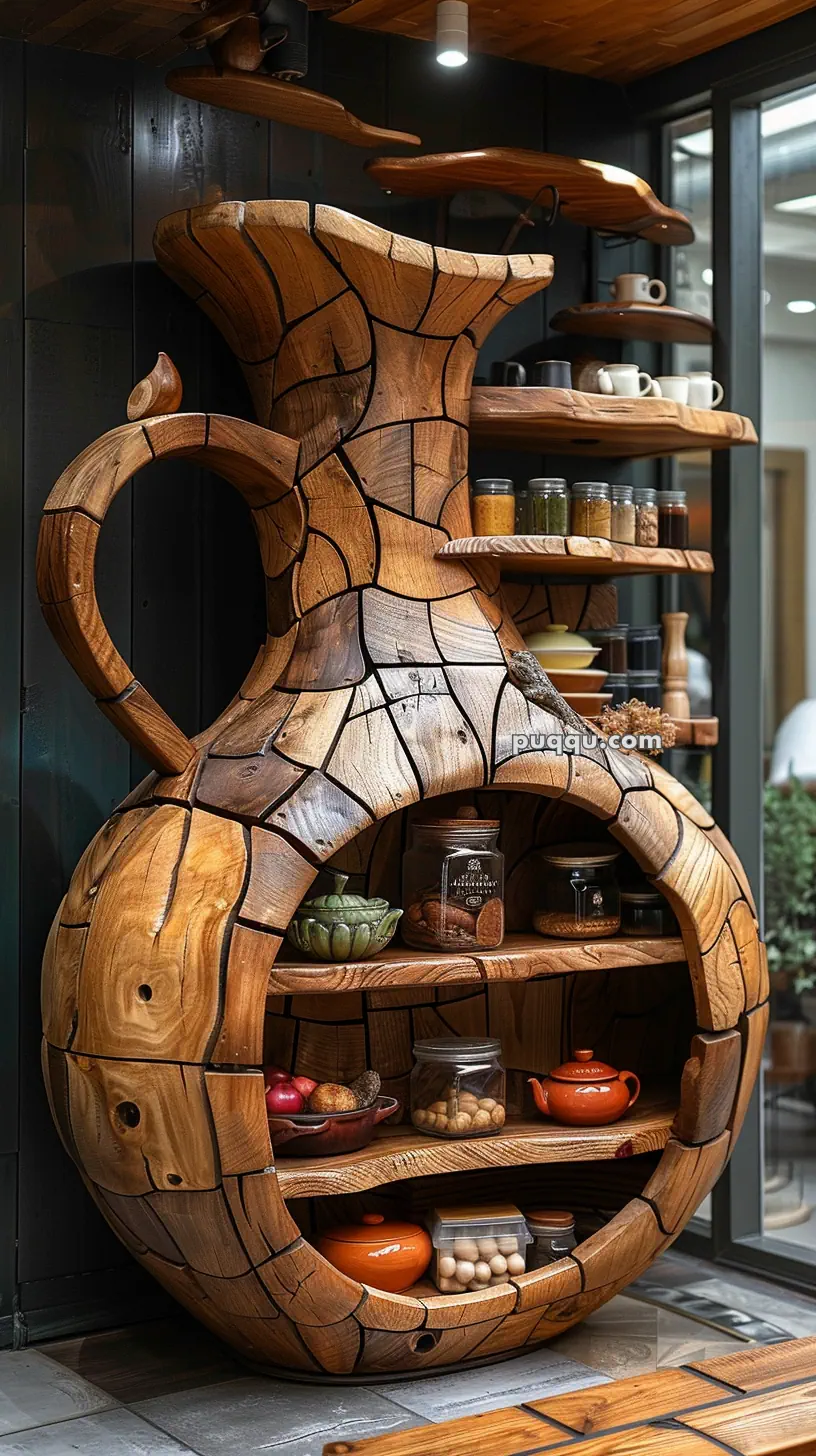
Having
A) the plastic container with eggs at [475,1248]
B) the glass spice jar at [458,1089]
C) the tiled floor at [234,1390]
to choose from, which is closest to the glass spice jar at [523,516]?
the glass spice jar at [458,1089]

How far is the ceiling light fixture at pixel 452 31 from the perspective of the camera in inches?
126

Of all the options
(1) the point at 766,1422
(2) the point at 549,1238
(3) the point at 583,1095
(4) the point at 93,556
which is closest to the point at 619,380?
(4) the point at 93,556

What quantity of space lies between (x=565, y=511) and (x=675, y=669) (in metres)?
0.53

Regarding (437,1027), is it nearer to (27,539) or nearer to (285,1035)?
(285,1035)

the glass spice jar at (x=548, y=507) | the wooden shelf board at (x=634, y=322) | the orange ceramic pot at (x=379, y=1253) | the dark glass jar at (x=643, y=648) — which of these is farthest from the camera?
the dark glass jar at (x=643, y=648)

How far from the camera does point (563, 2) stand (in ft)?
10.7

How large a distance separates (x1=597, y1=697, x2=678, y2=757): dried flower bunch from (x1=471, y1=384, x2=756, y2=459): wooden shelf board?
1.87 ft

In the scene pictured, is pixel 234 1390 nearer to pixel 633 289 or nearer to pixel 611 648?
pixel 611 648

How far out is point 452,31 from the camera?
320 centimetres

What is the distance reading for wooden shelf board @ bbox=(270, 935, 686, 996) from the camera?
2674mm

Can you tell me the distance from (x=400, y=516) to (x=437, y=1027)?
1050mm

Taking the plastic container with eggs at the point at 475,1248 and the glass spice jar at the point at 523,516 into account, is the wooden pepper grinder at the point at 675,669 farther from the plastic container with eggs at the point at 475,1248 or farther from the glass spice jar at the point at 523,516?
the plastic container with eggs at the point at 475,1248

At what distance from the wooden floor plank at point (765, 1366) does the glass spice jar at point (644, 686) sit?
1547 mm

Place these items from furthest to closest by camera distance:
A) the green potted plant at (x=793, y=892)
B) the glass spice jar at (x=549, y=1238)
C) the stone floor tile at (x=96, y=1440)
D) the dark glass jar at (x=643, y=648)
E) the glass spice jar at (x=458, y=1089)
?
the green potted plant at (x=793, y=892)
the dark glass jar at (x=643, y=648)
the glass spice jar at (x=549, y=1238)
the glass spice jar at (x=458, y=1089)
the stone floor tile at (x=96, y=1440)
